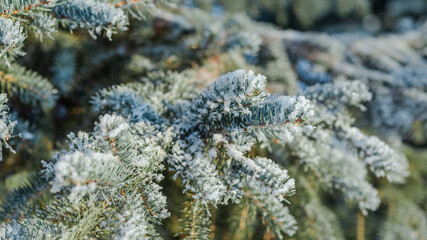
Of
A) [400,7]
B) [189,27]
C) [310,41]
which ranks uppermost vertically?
[189,27]

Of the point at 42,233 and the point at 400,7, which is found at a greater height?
the point at 42,233

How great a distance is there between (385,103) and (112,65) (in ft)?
3.75

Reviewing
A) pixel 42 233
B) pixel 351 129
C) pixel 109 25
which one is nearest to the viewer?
pixel 42 233

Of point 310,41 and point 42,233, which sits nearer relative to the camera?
point 42,233

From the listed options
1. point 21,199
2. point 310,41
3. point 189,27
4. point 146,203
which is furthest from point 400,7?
point 21,199

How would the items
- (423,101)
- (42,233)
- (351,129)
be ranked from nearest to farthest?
(42,233)
(351,129)
(423,101)

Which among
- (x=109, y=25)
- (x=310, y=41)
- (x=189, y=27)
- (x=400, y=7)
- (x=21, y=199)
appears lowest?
(x=400, y=7)

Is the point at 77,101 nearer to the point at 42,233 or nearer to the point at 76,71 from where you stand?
the point at 76,71

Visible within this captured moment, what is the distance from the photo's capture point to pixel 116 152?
0.45m

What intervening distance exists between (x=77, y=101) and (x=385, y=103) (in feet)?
4.09

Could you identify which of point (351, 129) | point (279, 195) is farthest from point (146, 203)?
point (351, 129)

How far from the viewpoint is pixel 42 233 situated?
44cm

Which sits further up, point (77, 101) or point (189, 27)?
point (189, 27)

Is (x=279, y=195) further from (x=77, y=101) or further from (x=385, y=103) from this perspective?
(x=77, y=101)
